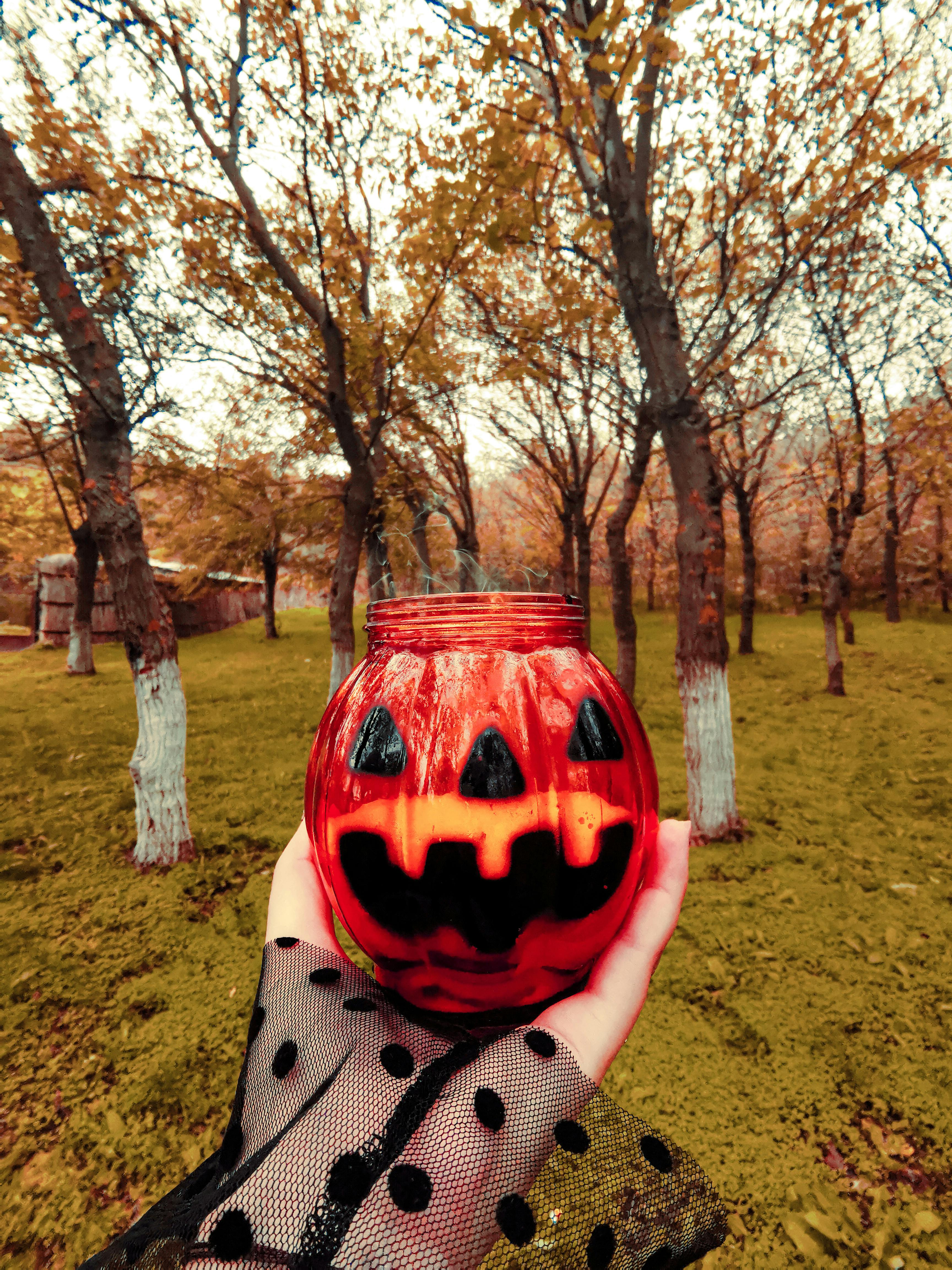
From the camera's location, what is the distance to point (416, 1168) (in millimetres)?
926

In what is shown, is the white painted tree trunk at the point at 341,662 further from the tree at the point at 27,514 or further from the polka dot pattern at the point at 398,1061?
→ the tree at the point at 27,514

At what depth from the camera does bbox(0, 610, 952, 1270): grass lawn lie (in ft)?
10.3

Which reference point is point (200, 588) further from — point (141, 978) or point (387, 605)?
point (387, 605)

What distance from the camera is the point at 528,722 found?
3.85ft

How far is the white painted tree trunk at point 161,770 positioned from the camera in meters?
5.88

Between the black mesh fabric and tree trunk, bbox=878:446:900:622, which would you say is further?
tree trunk, bbox=878:446:900:622

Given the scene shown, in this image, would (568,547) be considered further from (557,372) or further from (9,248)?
(9,248)

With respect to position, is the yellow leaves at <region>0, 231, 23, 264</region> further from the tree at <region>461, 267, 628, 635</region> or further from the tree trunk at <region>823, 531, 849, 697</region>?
the tree trunk at <region>823, 531, 849, 697</region>

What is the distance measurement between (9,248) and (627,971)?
6.64 meters

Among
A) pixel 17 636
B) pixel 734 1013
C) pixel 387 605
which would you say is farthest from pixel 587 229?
pixel 17 636

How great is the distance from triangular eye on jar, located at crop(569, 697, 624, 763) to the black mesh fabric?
1.67ft

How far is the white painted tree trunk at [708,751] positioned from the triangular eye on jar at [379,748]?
5.43 meters

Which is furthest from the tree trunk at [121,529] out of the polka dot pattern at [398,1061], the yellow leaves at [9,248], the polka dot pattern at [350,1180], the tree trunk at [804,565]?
the tree trunk at [804,565]

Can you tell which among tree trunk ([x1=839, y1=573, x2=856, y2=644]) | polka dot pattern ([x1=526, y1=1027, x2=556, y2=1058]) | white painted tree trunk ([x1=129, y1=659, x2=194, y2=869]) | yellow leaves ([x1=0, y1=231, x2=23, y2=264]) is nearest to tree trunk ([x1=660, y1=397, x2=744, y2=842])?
white painted tree trunk ([x1=129, y1=659, x2=194, y2=869])
